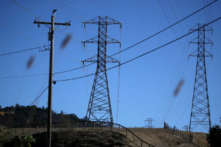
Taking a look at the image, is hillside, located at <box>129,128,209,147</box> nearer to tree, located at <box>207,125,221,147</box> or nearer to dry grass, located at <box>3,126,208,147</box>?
dry grass, located at <box>3,126,208,147</box>

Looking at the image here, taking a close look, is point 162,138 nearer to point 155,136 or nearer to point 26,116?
point 155,136

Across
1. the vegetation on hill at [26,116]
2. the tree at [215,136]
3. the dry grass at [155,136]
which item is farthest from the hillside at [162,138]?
the vegetation on hill at [26,116]

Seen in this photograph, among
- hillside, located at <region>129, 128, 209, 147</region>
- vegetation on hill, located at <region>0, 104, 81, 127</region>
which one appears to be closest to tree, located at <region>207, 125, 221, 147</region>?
hillside, located at <region>129, 128, 209, 147</region>

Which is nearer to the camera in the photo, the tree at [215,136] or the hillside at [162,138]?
the tree at [215,136]

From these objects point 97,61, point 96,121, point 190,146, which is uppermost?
point 97,61

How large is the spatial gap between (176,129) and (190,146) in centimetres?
1630

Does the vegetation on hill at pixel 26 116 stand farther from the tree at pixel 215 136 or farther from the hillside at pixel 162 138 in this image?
the tree at pixel 215 136

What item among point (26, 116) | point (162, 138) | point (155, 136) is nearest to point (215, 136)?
point (162, 138)

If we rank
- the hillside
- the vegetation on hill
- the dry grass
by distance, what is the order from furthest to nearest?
1. the vegetation on hill
2. the hillside
3. the dry grass

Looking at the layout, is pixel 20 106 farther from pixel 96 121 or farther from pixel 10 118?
pixel 96 121

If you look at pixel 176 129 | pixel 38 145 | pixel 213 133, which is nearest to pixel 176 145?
pixel 213 133

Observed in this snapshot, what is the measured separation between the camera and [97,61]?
55.9 metres

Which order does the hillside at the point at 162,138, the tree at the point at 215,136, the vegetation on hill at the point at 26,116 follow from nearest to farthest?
the tree at the point at 215,136
the hillside at the point at 162,138
the vegetation on hill at the point at 26,116

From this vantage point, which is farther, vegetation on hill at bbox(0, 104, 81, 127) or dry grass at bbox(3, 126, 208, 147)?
vegetation on hill at bbox(0, 104, 81, 127)
